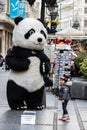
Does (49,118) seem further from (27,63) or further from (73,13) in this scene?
(73,13)

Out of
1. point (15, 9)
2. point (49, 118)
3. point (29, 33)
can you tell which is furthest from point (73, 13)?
point (49, 118)

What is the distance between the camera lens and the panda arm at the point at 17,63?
13.3m

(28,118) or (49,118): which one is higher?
(28,118)

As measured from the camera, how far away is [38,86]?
44.6 ft

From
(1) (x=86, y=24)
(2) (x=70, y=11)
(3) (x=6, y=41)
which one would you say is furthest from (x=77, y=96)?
(2) (x=70, y=11)

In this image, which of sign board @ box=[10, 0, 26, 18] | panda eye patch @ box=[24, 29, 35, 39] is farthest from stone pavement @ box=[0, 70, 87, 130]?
sign board @ box=[10, 0, 26, 18]

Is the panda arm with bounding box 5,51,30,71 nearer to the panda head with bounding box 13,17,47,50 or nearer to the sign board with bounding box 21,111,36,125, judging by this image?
the panda head with bounding box 13,17,47,50

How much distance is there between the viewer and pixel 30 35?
1335 centimetres

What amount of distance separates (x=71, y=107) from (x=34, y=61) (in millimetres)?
2475

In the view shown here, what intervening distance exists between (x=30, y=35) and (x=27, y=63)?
0.69 m

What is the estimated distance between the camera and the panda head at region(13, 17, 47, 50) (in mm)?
13289

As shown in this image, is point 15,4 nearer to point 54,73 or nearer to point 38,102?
point 54,73

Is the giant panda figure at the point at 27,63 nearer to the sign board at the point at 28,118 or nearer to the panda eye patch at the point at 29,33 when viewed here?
the panda eye patch at the point at 29,33

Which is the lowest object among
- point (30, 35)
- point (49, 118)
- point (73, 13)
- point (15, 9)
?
point (49, 118)
